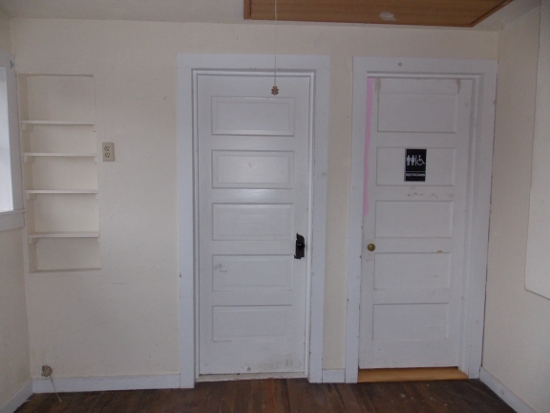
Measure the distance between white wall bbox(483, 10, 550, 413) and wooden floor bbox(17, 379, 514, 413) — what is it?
28cm

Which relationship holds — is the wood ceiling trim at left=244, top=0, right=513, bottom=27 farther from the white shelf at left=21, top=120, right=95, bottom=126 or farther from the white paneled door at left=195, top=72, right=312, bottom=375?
the white shelf at left=21, top=120, right=95, bottom=126

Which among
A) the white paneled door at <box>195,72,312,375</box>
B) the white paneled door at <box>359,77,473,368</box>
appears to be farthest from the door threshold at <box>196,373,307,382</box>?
the white paneled door at <box>359,77,473,368</box>

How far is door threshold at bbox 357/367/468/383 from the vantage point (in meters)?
2.21

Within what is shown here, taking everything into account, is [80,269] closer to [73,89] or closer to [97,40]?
[73,89]

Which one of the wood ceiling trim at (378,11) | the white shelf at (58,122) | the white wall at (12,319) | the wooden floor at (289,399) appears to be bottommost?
the wooden floor at (289,399)

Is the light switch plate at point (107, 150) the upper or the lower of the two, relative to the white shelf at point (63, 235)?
upper

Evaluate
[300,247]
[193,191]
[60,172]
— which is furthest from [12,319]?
[300,247]

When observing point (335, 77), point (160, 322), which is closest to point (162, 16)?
point (335, 77)

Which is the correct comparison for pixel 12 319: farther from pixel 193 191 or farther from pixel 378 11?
pixel 378 11

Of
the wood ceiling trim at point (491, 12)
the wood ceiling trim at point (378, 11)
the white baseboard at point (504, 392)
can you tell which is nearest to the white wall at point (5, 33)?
the wood ceiling trim at point (378, 11)

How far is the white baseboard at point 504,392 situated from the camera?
188cm

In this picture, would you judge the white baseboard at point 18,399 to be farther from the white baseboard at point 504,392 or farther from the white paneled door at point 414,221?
the white baseboard at point 504,392

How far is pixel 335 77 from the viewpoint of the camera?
204cm

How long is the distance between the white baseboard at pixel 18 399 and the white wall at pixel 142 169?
3.9 inches
